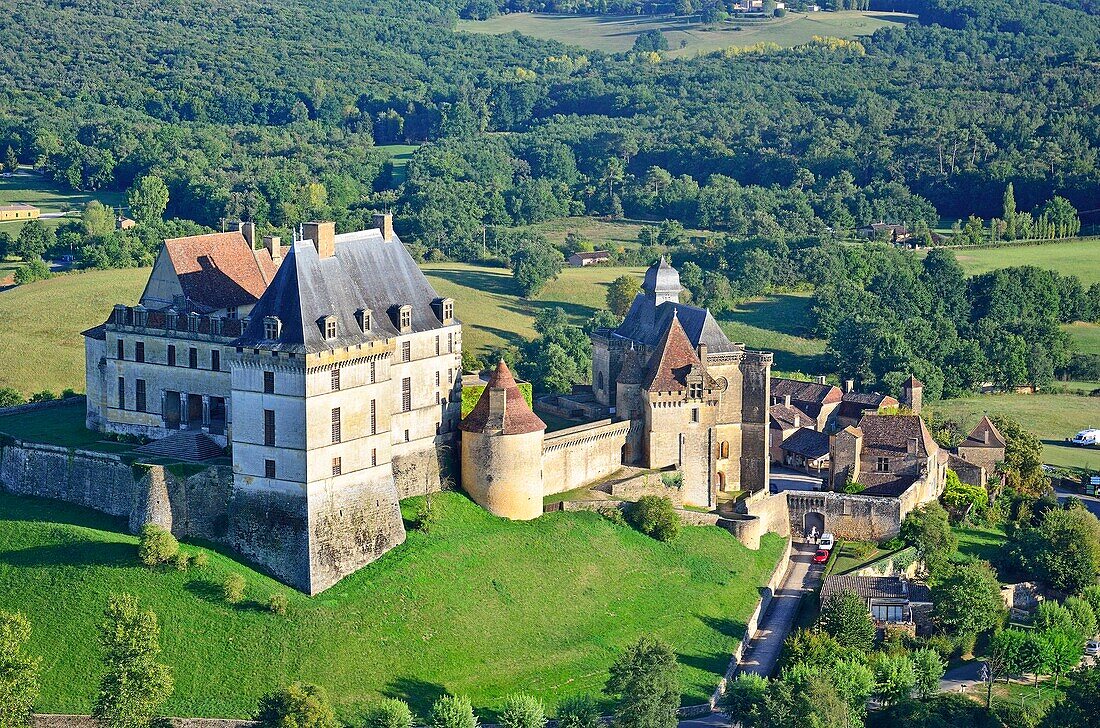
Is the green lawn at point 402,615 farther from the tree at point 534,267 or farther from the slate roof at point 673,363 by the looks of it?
the tree at point 534,267

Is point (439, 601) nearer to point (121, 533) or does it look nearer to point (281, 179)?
point (121, 533)

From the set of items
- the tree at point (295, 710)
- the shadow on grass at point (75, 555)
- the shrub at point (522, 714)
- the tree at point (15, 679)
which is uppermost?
the shadow on grass at point (75, 555)

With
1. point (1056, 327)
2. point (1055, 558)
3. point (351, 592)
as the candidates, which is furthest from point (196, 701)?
point (1056, 327)

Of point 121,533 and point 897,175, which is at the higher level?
point 897,175

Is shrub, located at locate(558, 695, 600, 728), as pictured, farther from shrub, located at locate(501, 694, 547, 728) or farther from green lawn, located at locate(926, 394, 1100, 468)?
green lawn, located at locate(926, 394, 1100, 468)

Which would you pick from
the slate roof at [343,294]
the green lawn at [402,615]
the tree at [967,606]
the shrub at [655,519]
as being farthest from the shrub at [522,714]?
the tree at [967,606]

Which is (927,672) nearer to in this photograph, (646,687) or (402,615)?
(646,687)

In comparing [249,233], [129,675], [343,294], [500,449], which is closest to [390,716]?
[129,675]
